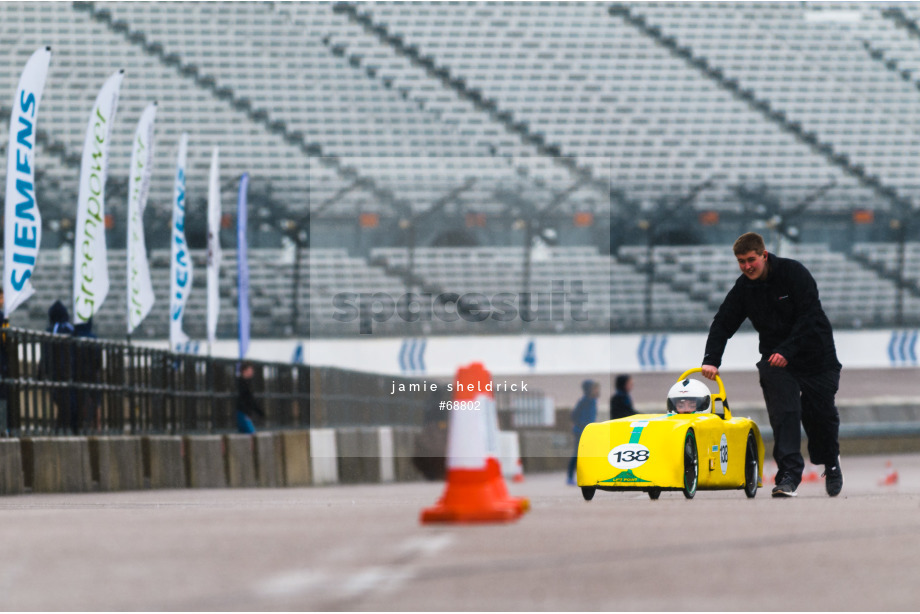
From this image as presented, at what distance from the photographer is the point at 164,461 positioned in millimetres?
15547

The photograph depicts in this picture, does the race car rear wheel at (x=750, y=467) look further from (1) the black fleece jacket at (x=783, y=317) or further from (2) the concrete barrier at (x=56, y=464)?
(2) the concrete barrier at (x=56, y=464)

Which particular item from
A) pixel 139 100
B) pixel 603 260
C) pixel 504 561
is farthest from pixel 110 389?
pixel 139 100

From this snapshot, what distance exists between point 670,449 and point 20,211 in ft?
22.0

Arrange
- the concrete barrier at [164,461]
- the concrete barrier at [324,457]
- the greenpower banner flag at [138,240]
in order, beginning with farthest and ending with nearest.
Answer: the concrete barrier at [324,457], the greenpower banner flag at [138,240], the concrete barrier at [164,461]

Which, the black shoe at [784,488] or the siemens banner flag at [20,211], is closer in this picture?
the black shoe at [784,488]

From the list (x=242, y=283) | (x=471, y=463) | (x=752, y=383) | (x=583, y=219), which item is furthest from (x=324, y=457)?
(x=583, y=219)

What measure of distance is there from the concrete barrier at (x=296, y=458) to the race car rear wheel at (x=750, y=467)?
9.56 metres

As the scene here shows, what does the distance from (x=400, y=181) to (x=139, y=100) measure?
27.0 feet

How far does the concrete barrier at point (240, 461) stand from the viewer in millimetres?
17312

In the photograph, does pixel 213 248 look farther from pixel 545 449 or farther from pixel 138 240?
pixel 545 449

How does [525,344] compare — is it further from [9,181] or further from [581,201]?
[9,181]

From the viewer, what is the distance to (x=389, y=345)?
134ft

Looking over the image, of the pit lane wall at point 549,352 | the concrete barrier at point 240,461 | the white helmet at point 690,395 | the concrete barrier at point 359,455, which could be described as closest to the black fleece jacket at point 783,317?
the white helmet at point 690,395

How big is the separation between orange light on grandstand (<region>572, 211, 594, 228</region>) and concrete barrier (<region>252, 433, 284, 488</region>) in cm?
2650
